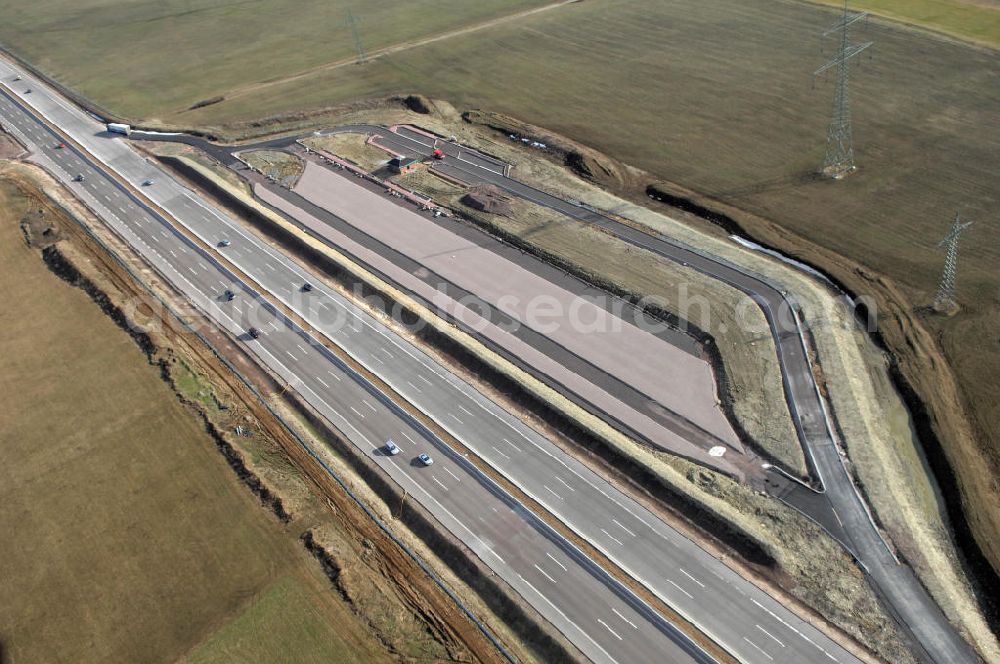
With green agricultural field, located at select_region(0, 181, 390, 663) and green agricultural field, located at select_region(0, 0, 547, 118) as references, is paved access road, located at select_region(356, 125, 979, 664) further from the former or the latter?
green agricultural field, located at select_region(0, 0, 547, 118)

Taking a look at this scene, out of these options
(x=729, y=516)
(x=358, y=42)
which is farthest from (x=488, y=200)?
(x=358, y=42)

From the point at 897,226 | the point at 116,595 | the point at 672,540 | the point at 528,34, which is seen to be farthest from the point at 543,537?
the point at 528,34

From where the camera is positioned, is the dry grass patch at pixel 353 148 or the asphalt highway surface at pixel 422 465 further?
the dry grass patch at pixel 353 148

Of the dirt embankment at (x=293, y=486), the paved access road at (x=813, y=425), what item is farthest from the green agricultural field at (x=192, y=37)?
the paved access road at (x=813, y=425)

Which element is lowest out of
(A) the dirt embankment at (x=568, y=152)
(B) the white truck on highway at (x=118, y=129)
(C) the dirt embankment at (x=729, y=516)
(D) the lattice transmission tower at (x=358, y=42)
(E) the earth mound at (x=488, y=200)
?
(C) the dirt embankment at (x=729, y=516)

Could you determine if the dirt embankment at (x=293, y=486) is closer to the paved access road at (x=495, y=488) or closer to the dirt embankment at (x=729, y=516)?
the paved access road at (x=495, y=488)

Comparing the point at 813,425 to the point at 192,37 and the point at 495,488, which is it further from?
the point at 192,37
